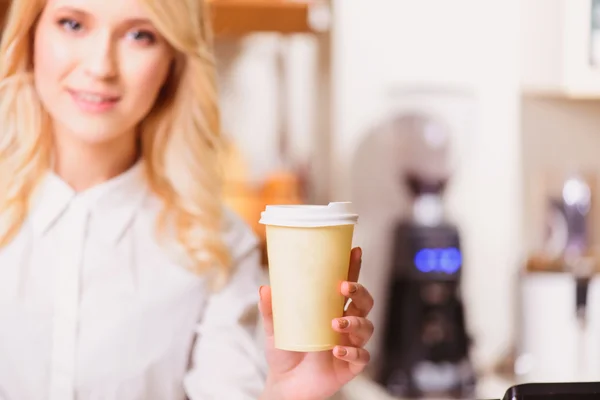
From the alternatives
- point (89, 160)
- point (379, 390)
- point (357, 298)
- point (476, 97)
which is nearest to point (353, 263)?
point (357, 298)

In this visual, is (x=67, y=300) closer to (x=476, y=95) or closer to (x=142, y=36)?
(x=142, y=36)

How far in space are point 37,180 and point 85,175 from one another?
0.19ft

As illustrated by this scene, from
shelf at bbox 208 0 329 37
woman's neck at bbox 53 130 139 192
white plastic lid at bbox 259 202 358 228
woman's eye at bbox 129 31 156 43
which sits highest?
shelf at bbox 208 0 329 37

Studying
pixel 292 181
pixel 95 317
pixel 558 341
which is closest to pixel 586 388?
pixel 95 317

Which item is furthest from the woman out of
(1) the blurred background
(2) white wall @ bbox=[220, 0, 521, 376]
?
(2) white wall @ bbox=[220, 0, 521, 376]

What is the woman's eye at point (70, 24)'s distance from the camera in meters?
1.00

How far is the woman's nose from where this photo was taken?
0.99 m

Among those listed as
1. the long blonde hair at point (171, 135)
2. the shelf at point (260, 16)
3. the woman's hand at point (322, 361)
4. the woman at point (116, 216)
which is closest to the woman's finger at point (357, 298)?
the woman's hand at point (322, 361)

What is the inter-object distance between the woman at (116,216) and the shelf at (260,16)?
40cm

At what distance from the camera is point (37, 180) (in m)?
1.05

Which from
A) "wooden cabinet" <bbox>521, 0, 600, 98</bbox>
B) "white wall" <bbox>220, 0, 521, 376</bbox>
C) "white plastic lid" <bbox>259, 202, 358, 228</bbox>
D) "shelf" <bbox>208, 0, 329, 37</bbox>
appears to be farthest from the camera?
"white wall" <bbox>220, 0, 521, 376</bbox>

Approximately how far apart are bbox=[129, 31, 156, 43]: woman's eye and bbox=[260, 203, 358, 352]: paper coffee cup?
0.35m

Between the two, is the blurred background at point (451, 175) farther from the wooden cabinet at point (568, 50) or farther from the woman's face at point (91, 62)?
the woman's face at point (91, 62)

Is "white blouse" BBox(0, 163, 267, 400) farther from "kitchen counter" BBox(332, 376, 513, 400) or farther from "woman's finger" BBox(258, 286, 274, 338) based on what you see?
"kitchen counter" BBox(332, 376, 513, 400)
